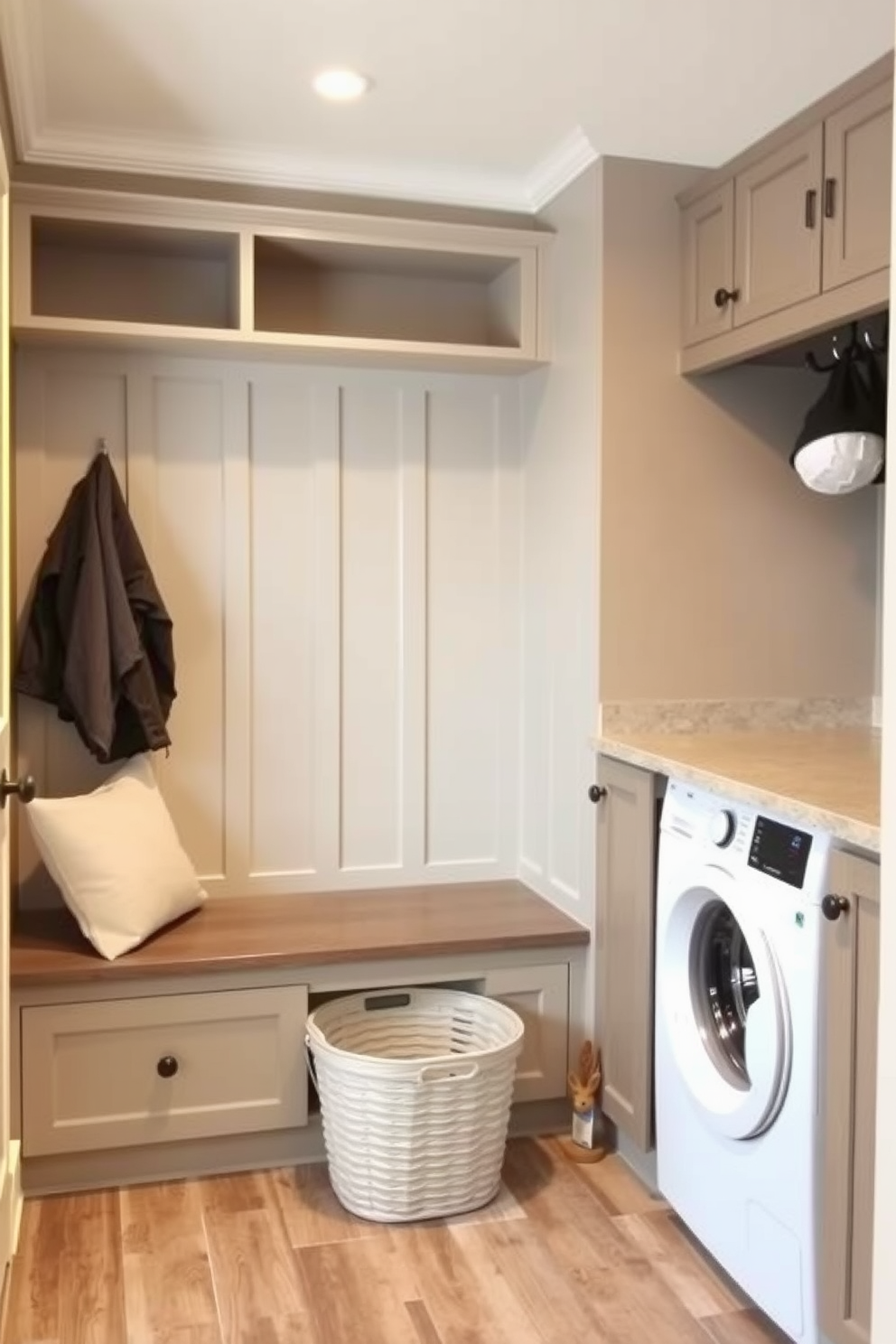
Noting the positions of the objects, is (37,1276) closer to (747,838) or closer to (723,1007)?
(723,1007)

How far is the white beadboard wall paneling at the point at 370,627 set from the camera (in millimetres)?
3465

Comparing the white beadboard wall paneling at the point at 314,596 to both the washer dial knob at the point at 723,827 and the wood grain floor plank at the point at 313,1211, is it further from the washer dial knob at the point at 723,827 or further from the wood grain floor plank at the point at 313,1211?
the washer dial knob at the point at 723,827

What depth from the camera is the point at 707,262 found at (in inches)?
115

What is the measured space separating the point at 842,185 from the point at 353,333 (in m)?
1.45

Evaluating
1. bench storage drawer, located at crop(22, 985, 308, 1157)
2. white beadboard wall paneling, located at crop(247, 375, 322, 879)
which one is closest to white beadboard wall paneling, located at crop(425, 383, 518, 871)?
white beadboard wall paneling, located at crop(247, 375, 322, 879)

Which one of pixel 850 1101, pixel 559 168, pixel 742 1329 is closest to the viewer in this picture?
pixel 850 1101

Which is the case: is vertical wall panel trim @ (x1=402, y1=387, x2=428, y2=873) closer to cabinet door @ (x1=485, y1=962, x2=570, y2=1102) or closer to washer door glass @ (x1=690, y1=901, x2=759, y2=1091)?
cabinet door @ (x1=485, y1=962, x2=570, y2=1102)

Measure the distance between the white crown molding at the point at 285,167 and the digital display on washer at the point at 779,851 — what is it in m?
1.67

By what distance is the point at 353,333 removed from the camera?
347 cm

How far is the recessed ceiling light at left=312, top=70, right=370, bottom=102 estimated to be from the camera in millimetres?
2629

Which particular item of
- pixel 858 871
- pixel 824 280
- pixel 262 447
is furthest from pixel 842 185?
pixel 262 447

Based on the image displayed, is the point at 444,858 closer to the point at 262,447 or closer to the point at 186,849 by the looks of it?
the point at 186,849

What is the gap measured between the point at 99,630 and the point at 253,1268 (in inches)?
57.3

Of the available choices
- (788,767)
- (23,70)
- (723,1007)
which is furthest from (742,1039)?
(23,70)
